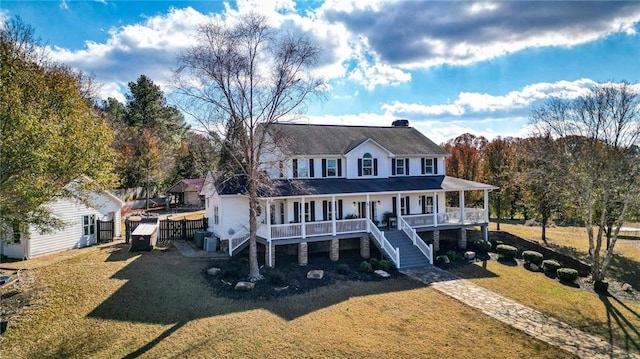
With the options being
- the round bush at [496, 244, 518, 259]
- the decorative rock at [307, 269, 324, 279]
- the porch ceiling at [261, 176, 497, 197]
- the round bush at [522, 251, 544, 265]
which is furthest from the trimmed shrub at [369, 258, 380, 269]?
the round bush at [522, 251, 544, 265]

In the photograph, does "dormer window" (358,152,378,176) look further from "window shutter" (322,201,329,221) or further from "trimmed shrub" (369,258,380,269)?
"trimmed shrub" (369,258,380,269)

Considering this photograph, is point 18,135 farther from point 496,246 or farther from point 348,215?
point 496,246

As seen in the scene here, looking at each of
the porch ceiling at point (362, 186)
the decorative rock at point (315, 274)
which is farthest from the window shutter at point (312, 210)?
the decorative rock at point (315, 274)

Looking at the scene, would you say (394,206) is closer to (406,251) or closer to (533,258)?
(406,251)

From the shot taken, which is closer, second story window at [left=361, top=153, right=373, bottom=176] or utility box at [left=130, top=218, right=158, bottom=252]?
utility box at [left=130, top=218, right=158, bottom=252]

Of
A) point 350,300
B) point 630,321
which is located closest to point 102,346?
point 350,300

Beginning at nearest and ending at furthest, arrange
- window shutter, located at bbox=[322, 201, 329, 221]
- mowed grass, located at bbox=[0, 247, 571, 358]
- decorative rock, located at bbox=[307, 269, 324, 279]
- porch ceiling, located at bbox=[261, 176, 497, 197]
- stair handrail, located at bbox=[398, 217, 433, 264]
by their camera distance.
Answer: mowed grass, located at bbox=[0, 247, 571, 358] < decorative rock, located at bbox=[307, 269, 324, 279] < porch ceiling, located at bbox=[261, 176, 497, 197] < stair handrail, located at bbox=[398, 217, 433, 264] < window shutter, located at bbox=[322, 201, 329, 221]

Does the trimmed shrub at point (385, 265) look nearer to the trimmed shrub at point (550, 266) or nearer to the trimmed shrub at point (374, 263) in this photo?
the trimmed shrub at point (374, 263)
